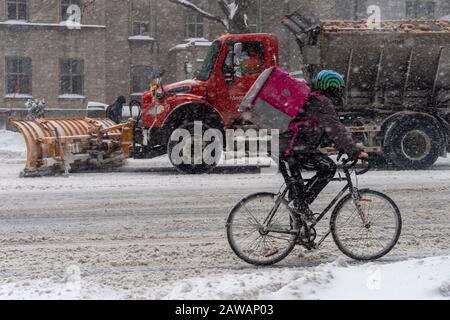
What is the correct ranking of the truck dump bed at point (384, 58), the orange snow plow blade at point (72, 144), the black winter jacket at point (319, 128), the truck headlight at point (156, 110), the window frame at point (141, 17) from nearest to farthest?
the black winter jacket at point (319, 128) → the orange snow plow blade at point (72, 144) → the truck headlight at point (156, 110) → the truck dump bed at point (384, 58) → the window frame at point (141, 17)

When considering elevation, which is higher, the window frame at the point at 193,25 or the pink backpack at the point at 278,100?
the window frame at the point at 193,25

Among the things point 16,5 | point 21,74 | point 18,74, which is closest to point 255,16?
point 16,5

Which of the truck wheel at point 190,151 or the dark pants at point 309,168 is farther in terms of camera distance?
the truck wheel at point 190,151

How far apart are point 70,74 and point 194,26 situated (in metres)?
7.19

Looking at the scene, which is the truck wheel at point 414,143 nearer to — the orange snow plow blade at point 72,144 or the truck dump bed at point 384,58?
the truck dump bed at point 384,58

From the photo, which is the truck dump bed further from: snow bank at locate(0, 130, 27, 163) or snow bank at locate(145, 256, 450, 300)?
snow bank at locate(145, 256, 450, 300)

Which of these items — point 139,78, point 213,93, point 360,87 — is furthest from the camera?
point 139,78

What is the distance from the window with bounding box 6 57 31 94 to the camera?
32.6m

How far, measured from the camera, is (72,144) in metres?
13.7

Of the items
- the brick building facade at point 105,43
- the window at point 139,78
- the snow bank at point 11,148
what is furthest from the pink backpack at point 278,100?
the window at point 139,78

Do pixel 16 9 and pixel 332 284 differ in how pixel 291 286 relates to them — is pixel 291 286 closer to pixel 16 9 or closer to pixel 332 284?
pixel 332 284

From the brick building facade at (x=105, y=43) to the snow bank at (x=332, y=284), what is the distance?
26.1 meters

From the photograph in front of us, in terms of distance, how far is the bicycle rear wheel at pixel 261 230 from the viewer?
6.07 meters

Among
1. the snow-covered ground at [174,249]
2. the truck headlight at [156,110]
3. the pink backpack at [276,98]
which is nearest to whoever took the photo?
the snow-covered ground at [174,249]
